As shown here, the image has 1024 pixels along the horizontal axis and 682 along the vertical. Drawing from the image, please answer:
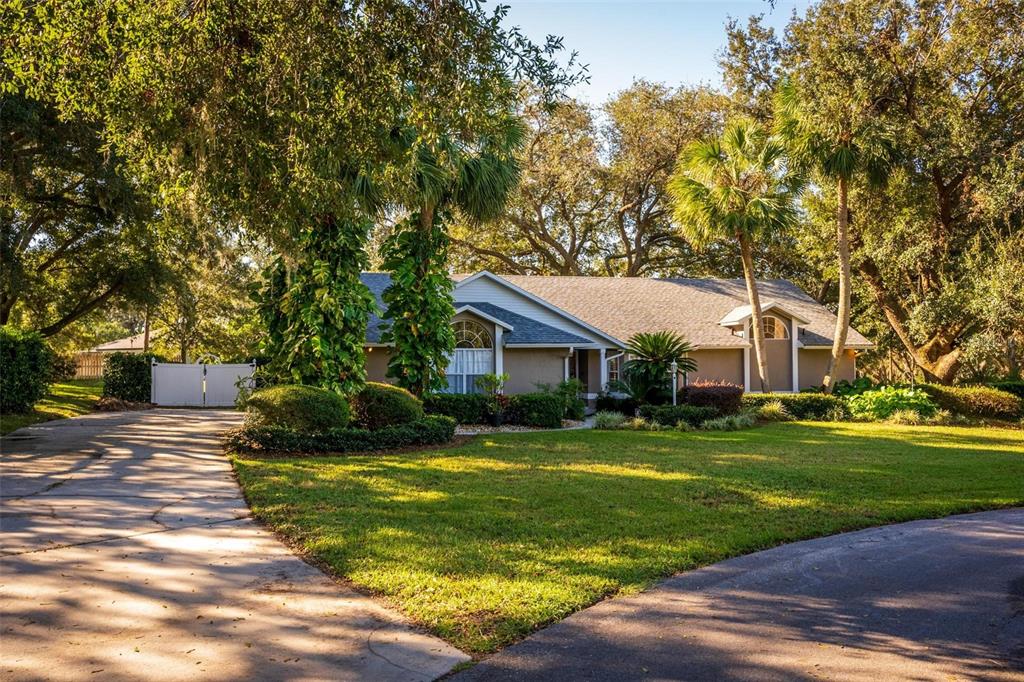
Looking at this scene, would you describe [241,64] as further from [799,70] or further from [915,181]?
[915,181]

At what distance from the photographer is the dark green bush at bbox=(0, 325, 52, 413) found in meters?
17.6

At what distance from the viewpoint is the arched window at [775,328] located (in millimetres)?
27859

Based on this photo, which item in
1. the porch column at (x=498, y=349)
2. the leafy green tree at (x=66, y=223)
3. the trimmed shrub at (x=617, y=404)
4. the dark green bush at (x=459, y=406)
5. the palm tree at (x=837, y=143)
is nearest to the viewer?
the leafy green tree at (x=66, y=223)

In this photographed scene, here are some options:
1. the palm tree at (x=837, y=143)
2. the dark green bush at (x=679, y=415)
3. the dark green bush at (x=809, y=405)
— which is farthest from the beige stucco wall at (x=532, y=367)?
the palm tree at (x=837, y=143)

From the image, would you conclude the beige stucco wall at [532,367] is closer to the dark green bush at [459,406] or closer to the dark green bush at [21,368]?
the dark green bush at [459,406]

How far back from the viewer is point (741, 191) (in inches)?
943

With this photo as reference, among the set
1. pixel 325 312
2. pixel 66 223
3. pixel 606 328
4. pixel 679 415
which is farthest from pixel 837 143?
pixel 66 223

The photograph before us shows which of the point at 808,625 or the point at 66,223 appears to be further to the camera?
the point at 66,223

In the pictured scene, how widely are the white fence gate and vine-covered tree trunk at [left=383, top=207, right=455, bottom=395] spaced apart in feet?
30.3

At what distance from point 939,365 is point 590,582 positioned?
26.5 metres

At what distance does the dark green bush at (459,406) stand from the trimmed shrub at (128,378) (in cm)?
1162

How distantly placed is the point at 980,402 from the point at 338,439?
61.2ft

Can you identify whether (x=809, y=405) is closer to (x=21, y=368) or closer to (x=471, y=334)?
(x=471, y=334)

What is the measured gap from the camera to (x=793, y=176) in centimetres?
2375
